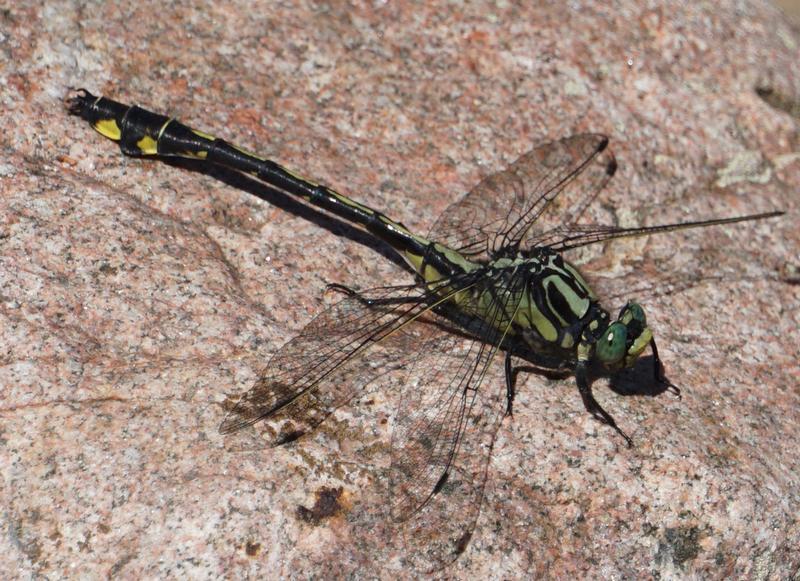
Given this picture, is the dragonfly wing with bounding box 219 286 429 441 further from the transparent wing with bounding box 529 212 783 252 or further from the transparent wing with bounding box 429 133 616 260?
the transparent wing with bounding box 529 212 783 252

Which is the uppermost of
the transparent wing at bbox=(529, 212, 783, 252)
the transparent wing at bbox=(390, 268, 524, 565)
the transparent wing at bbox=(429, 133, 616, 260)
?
the transparent wing at bbox=(429, 133, 616, 260)

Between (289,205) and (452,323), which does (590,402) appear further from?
(289,205)

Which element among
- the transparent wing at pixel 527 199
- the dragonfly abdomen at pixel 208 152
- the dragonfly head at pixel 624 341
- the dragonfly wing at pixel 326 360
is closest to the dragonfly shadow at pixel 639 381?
the dragonfly head at pixel 624 341

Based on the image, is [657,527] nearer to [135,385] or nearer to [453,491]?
[453,491]

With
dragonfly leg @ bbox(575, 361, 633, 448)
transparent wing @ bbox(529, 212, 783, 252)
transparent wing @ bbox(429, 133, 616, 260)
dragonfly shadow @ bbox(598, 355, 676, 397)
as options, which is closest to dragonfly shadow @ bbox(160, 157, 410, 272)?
transparent wing @ bbox(429, 133, 616, 260)

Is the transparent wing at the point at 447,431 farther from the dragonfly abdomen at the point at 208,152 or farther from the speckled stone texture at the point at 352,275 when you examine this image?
the dragonfly abdomen at the point at 208,152

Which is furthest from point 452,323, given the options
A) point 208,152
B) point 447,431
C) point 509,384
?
point 208,152
